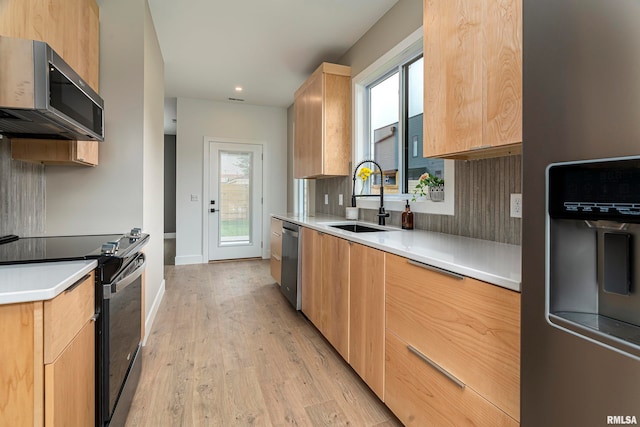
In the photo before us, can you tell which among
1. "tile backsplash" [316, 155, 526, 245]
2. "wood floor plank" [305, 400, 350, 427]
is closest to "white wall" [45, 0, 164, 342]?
"wood floor plank" [305, 400, 350, 427]

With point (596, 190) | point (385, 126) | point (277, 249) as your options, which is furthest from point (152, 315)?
point (596, 190)

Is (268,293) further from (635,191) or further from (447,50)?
(635,191)

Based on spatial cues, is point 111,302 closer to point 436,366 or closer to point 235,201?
point 436,366

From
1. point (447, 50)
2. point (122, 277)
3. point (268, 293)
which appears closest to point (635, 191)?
point (447, 50)

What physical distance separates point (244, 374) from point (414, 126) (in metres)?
2.20

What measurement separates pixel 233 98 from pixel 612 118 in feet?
17.2

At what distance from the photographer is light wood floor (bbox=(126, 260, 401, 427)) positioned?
1.62 meters

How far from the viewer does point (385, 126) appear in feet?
9.66

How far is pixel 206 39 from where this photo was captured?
3.22 m

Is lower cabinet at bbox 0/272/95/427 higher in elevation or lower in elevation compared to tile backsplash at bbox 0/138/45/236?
lower

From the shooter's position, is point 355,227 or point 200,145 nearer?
point 355,227

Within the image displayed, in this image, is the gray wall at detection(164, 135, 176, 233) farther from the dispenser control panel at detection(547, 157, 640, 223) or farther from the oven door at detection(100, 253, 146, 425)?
the dispenser control panel at detection(547, 157, 640, 223)

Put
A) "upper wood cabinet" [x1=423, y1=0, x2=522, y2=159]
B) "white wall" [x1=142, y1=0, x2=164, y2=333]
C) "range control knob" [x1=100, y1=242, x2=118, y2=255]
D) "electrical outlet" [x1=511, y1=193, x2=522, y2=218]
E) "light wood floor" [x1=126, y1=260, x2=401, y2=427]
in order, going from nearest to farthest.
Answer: "upper wood cabinet" [x1=423, y1=0, x2=522, y2=159] → "range control knob" [x1=100, y1=242, x2=118, y2=255] → "electrical outlet" [x1=511, y1=193, x2=522, y2=218] → "light wood floor" [x1=126, y1=260, x2=401, y2=427] → "white wall" [x1=142, y1=0, x2=164, y2=333]

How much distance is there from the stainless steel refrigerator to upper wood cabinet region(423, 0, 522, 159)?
51cm
